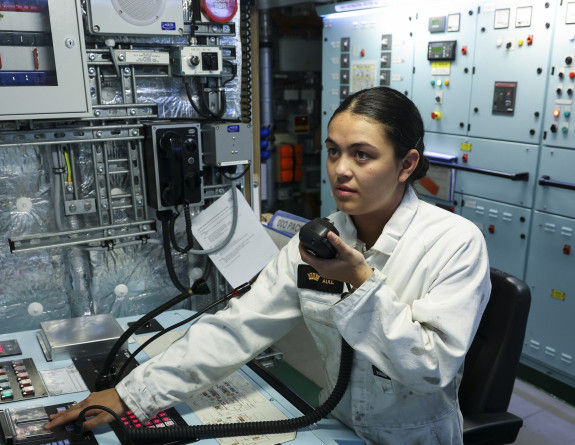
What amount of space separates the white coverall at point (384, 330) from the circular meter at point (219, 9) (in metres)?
0.78

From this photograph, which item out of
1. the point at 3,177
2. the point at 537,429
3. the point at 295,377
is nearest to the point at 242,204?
the point at 3,177

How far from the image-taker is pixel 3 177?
1633 mm

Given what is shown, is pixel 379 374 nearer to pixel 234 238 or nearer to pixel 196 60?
pixel 234 238

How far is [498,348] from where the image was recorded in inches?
58.9

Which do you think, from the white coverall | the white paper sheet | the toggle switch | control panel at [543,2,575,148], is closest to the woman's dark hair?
the white coverall

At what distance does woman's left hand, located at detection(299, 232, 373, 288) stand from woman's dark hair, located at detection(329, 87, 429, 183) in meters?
0.30

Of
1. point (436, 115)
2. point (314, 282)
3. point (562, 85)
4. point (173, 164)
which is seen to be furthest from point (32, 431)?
point (436, 115)

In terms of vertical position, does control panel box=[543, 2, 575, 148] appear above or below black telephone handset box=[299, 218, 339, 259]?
above

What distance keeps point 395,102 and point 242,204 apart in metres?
0.79

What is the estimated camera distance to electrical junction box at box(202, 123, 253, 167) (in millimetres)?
1795

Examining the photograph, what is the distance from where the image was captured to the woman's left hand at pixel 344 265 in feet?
3.61

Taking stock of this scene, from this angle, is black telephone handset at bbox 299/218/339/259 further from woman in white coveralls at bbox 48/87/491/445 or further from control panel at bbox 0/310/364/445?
control panel at bbox 0/310/364/445

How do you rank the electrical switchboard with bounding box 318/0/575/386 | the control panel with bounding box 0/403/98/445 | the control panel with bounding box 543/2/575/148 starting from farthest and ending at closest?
the electrical switchboard with bounding box 318/0/575/386, the control panel with bounding box 543/2/575/148, the control panel with bounding box 0/403/98/445

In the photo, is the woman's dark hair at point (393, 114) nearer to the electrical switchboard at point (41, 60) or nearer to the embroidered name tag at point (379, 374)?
the embroidered name tag at point (379, 374)
